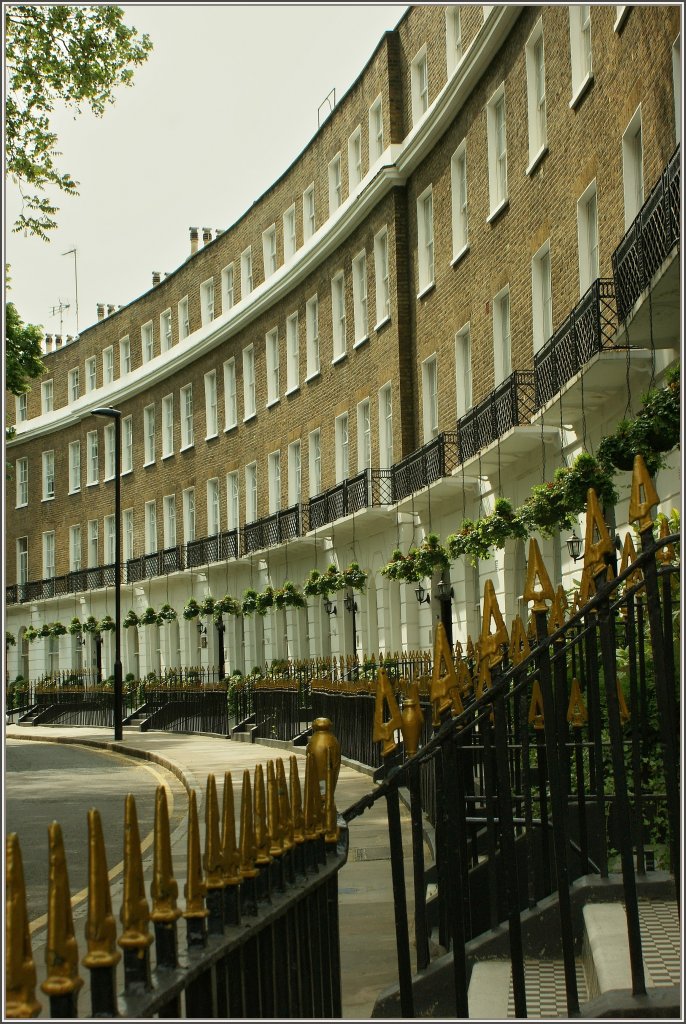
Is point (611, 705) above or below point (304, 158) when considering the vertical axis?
below

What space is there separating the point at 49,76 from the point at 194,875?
7457 millimetres

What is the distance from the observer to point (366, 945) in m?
7.13

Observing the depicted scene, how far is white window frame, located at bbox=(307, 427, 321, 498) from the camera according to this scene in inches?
1384

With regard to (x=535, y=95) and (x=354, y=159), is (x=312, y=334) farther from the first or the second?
(x=535, y=95)

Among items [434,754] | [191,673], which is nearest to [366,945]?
[434,754]

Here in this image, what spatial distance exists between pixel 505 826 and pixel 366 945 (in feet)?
11.0

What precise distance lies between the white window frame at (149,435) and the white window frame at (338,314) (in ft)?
44.1

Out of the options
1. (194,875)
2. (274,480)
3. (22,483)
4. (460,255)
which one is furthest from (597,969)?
(274,480)

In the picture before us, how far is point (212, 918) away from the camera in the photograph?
288 centimetres

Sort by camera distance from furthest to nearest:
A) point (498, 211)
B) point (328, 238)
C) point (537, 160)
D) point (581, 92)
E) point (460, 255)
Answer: point (328, 238), point (460, 255), point (498, 211), point (537, 160), point (581, 92)

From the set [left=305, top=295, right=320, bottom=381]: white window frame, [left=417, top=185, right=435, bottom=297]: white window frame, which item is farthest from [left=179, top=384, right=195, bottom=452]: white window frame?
[left=417, top=185, right=435, bottom=297]: white window frame

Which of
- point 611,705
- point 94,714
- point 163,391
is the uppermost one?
point 163,391

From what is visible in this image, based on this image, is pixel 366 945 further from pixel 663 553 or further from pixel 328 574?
pixel 328 574

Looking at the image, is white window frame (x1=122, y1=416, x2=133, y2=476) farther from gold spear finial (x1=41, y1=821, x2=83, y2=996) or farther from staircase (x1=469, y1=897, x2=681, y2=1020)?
gold spear finial (x1=41, y1=821, x2=83, y2=996)
